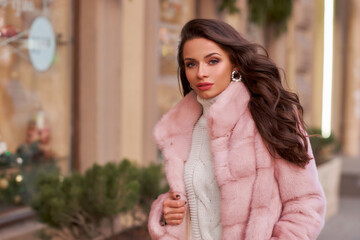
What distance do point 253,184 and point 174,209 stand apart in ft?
1.14

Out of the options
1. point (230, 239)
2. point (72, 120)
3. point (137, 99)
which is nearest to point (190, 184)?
point (230, 239)

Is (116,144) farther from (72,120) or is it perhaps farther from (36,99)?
(36,99)

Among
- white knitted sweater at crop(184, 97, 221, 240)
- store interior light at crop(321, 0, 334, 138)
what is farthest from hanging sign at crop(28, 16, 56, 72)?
store interior light at crop(321, 0, 334, 138)

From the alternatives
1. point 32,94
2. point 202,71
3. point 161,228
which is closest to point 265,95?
point 202,71

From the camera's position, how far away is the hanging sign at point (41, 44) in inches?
189

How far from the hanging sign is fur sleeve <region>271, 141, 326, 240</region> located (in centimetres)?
345

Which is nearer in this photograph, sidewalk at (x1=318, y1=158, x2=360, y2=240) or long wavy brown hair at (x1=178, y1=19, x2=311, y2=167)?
long wavy brown hair at (x1=178, y1=19, x2=311, y2=167)

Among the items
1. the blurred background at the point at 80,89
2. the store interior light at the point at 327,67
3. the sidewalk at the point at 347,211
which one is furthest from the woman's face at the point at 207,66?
the store interior light at the point at 327,67

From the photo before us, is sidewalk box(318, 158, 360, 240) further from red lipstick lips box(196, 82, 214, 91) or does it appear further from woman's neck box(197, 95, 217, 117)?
red lipstick lips box(196, 82, 214, 91)

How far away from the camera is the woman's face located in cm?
199

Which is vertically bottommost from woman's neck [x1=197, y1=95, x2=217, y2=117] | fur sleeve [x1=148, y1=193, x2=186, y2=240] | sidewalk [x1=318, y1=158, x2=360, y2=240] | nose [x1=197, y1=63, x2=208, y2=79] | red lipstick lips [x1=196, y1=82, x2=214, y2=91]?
sidewalk [x1=318, y1=158, x2=360, y2=240]

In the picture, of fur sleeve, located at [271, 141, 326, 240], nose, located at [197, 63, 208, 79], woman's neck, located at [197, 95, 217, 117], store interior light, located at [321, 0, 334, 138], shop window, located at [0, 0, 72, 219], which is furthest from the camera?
store interior light, located at [321, 0, 334, 138]

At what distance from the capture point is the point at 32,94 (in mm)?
4852

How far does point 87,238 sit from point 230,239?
2.19 m
